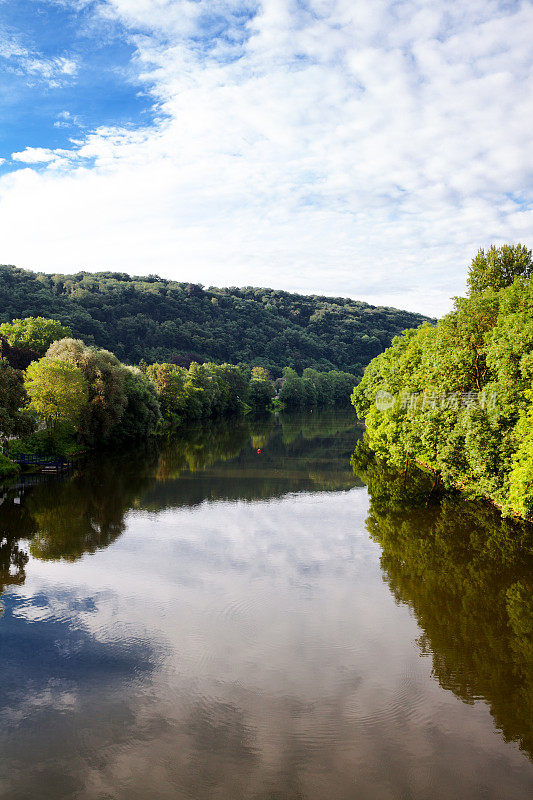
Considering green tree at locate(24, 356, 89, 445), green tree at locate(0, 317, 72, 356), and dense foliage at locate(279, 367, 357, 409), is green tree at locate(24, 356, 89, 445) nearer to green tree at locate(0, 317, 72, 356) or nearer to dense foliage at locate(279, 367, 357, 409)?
green tree at locate(0, 317, 72, 356)

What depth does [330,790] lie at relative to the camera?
37.5ft

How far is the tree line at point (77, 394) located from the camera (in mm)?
Result: 41656

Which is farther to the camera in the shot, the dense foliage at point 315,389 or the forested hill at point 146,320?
the dense foliage at point 315,389

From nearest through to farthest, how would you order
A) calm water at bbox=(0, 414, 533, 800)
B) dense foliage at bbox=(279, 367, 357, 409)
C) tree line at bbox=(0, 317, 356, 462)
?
1. calm water at bbox=(0, 414, 533, 800)
2. tree line at bbox=(0, 317, 356, 462)
3. dense foliage at bbox=(279, 367, 357, 409)

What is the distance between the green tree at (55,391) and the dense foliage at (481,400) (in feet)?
95.8

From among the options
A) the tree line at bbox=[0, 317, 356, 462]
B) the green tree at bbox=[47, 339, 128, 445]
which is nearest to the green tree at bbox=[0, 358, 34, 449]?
the tree line at bbox=[0, 317, 356, 462]

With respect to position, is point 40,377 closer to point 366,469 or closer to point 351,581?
point 366,469

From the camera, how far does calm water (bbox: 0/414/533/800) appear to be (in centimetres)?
1203

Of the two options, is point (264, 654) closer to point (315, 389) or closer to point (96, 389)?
point (96, 389)

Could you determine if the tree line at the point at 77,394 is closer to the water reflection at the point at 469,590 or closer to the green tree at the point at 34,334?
the green tree at the point at 34,334

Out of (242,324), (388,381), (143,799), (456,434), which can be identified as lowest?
(143,799)

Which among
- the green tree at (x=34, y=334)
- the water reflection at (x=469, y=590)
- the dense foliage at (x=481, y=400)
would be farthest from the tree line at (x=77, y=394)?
the dense foliage at (x=481, y=400)

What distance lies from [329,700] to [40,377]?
42.6 meters

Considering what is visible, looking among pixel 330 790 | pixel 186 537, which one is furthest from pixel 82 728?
pixel 186 537
